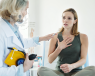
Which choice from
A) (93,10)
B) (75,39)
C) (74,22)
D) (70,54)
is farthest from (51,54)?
(93,10)

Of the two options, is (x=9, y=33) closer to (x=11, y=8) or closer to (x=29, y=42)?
(x=11, y=8)

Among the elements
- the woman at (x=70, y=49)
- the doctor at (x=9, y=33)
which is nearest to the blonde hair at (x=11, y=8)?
the doctor at (x=9, y=33)

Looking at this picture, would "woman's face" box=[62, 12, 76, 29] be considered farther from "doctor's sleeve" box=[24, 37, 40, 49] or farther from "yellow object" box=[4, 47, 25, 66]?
"yellow object" box=[4, 47, 25, 66]

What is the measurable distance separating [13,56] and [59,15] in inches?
68.3

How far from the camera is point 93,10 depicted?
2.06 m

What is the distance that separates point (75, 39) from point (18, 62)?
84 cm

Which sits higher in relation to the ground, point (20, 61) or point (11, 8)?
point (11, 8)

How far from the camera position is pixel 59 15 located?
2.39m

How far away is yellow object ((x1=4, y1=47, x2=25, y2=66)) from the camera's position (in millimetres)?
811

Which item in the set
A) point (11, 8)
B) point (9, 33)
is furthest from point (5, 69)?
point (11, 8)

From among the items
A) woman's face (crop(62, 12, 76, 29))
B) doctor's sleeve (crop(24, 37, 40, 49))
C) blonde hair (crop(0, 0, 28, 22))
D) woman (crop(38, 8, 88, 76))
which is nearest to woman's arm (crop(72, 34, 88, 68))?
woman (crop(38, 8, 88, 76))

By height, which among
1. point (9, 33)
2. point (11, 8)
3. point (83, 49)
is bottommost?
point (83, 49)

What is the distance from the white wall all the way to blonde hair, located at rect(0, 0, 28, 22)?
1.54m

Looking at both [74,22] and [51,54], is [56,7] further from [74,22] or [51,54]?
[51,54]
